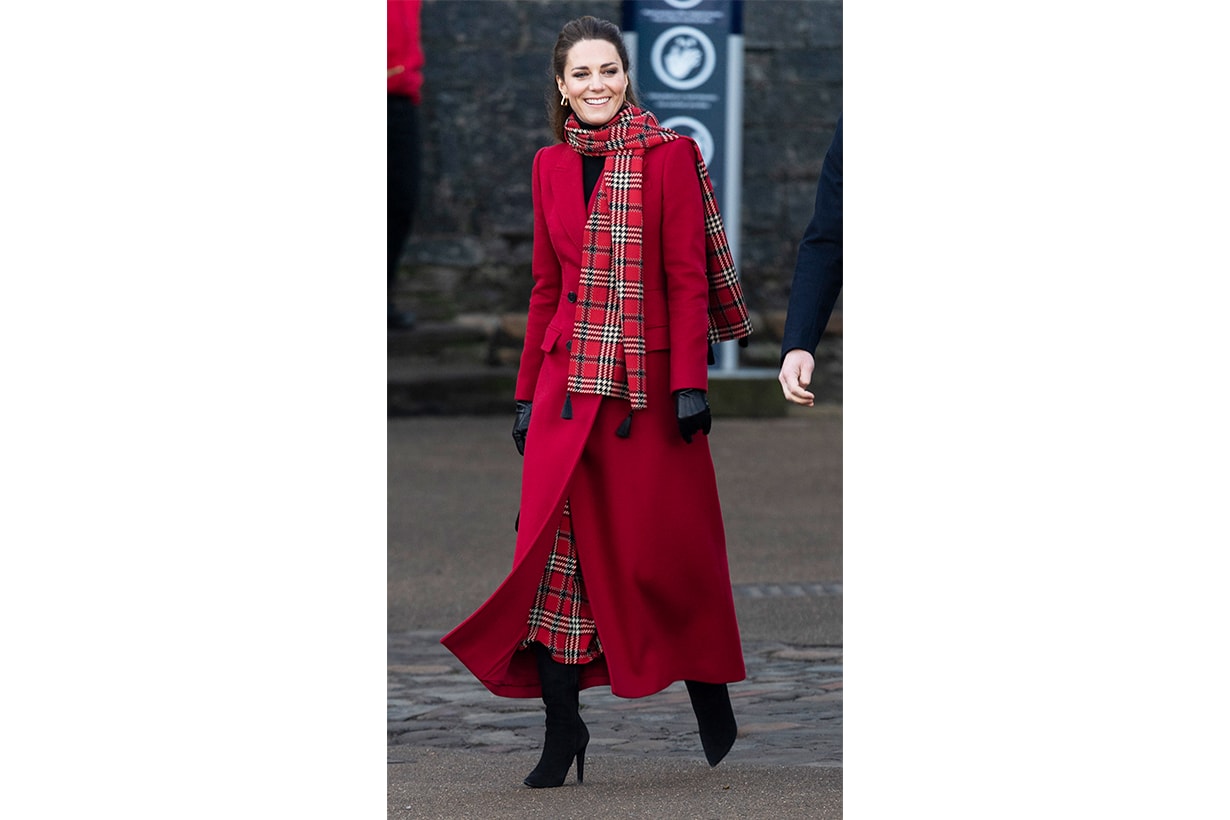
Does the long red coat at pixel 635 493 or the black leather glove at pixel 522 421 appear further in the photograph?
the black leather glove at pixel 522 421

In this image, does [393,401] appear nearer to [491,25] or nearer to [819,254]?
[491,25]

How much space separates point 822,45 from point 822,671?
262 inches

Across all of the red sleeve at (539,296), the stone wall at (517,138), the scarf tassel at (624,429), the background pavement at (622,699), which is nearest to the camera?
the background pavement at (622,699)

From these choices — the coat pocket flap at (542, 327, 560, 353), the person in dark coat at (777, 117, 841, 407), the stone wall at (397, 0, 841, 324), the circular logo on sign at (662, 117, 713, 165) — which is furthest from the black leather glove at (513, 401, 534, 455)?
the stone wall at (397, 0, 841, 324)

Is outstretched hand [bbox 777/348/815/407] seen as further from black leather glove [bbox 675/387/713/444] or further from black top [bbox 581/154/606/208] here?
black top [bbox 581/154/606/208]

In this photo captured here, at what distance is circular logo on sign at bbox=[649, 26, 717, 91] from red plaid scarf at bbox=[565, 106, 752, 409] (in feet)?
21.1

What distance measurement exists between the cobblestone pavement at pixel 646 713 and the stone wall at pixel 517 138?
19.4 ft

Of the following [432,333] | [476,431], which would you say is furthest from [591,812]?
[432,333]

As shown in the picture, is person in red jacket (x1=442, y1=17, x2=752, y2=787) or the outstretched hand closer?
the outstretched hand

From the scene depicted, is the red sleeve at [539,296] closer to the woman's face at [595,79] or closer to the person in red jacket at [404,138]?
the woman's face at [595,79]

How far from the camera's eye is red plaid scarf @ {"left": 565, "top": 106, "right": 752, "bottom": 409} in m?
4.29

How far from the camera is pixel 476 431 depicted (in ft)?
34.7

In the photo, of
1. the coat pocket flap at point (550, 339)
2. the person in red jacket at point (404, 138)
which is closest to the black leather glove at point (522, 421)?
the coat pocket flap at point (550, 339)

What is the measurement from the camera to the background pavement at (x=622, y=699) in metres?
4.20
